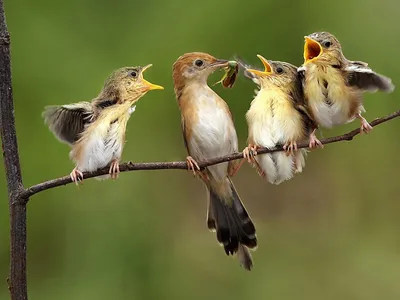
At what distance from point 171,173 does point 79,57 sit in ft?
1.41

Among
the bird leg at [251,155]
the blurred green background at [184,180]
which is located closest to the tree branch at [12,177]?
the bird leg at [251,155]

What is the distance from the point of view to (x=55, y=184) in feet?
2.86

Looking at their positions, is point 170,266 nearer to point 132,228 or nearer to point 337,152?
point 132,228

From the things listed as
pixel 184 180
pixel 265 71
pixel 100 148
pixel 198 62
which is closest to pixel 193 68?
pixel 198 62

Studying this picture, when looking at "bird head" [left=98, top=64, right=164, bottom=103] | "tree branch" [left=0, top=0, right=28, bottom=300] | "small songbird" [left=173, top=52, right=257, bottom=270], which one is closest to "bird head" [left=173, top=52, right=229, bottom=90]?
"small songbird" [left=173, top=52, right=257, bottom=270]

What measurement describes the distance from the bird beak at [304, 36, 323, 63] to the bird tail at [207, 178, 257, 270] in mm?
336

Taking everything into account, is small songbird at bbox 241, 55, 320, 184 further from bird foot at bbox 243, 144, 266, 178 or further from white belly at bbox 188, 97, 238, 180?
white belly at bbox 188, 97, 238, 180

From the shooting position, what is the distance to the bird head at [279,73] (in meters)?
1.20

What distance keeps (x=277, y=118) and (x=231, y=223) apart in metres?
0.25

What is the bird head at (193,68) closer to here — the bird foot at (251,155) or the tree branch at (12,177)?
the bird foot at (251,155)

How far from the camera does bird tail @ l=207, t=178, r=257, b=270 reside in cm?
132

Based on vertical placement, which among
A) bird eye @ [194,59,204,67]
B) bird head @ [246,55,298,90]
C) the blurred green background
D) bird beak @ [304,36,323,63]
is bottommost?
the blurred green background

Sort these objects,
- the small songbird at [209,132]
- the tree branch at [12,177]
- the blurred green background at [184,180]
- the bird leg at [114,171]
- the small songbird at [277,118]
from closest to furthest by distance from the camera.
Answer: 1. the tree branch at [12,177]
2. the bird leg at [114,171]
3. the small songbird at [277,118]
4. the small songbird at [209,132]
5. the blurred green background at [184,180]

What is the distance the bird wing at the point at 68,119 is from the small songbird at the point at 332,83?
315 mm
